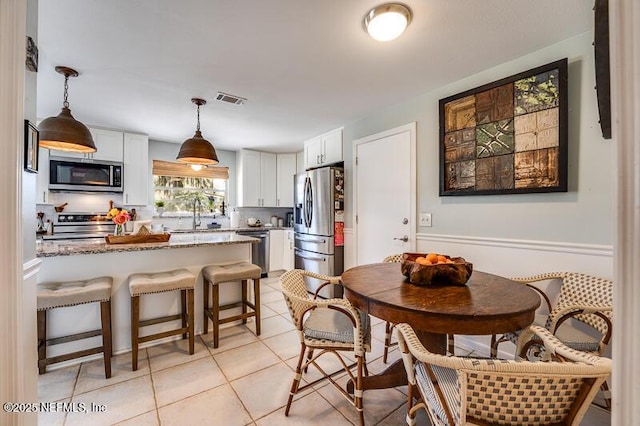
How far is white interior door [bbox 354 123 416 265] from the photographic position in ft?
9.40

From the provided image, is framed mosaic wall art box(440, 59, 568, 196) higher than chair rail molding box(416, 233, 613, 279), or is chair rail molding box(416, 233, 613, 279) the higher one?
framed mosaic wall art box(440, 59, 568, 196)

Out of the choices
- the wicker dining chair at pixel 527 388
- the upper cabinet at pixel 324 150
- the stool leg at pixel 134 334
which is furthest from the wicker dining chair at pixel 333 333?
the upper cabinet at pixel 324 150

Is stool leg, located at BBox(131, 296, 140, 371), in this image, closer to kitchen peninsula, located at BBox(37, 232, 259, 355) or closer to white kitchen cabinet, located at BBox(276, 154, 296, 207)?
kitchen peninsula, located at BBox(37, 232, 259, 355)

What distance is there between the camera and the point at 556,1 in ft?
5.10

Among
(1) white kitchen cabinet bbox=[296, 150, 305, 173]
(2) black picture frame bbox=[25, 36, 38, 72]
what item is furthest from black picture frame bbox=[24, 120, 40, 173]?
(1) white kitchen cabinet bbox=[296, 150, 305, 173]

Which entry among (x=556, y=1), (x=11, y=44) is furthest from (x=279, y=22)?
(x=556, y=1)

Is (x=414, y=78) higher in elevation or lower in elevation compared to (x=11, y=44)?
higher

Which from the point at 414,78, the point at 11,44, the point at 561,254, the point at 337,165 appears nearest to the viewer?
the point at 11,44

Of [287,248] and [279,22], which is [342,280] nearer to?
[279,22]

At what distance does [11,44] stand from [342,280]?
162 cm

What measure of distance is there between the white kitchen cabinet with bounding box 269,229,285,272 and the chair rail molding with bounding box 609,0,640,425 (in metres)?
4.70

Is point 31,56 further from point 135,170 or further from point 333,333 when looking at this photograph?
point 135,170

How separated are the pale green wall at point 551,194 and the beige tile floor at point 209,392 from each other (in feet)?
3.79

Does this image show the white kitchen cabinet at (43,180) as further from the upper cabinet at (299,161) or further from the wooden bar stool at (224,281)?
the upper cabinet at (299,161)
